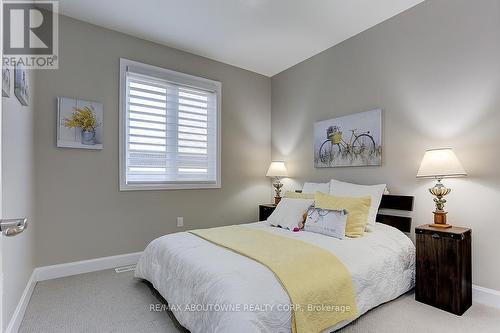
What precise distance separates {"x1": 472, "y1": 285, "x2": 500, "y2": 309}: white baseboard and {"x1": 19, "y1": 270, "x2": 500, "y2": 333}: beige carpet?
0.07 m

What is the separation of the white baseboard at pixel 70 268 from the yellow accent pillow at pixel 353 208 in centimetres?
227

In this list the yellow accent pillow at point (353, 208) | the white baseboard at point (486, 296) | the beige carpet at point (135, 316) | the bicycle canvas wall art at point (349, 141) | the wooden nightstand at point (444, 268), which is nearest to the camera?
the beige carpet at point (135, 316)

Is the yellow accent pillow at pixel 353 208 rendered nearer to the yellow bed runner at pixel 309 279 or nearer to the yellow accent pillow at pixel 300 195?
the yellow accent pillow at pixel 300 195

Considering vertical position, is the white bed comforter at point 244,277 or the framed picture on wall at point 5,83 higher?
the framed picture on wall at point 5,83

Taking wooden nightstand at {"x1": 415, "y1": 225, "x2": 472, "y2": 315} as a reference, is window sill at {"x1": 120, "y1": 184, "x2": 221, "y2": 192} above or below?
above

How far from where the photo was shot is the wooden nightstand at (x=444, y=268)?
84.6 inches

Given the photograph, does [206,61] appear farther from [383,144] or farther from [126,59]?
[383,144]

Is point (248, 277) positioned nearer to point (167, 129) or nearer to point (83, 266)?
point (83, 266)

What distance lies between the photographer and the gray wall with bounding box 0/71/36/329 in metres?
1.69

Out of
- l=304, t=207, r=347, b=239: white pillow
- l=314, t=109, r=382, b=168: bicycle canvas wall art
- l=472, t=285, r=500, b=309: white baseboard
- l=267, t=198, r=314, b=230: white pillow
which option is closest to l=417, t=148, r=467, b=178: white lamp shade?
l=314, t=109, r=382, b=168: bicycle canvas wall art

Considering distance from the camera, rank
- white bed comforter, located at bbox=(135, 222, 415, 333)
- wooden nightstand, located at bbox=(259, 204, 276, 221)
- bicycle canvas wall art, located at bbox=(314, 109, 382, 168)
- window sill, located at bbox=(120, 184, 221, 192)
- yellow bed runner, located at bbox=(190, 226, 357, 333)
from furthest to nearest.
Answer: wooden nightstand, located at bbox=(259, 204, 276, 221)
window sill, located at bbox=(120, 184, 221, 192)
bicycle canvas wall art, located at bbox=(314, 109, 382, 168)
yellow bed runner, located at bbox=(190, 226, 357, 333)
white bed comforter, located at bbox=(135, 222, 415, 333)

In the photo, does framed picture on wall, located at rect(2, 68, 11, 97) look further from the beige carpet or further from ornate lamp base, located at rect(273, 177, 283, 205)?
ornate lamp base, located at rect(273, 177, 283, 205)

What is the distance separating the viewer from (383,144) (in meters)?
3.06

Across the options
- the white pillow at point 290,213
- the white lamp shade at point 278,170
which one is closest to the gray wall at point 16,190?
the white pillow at point 290,213
